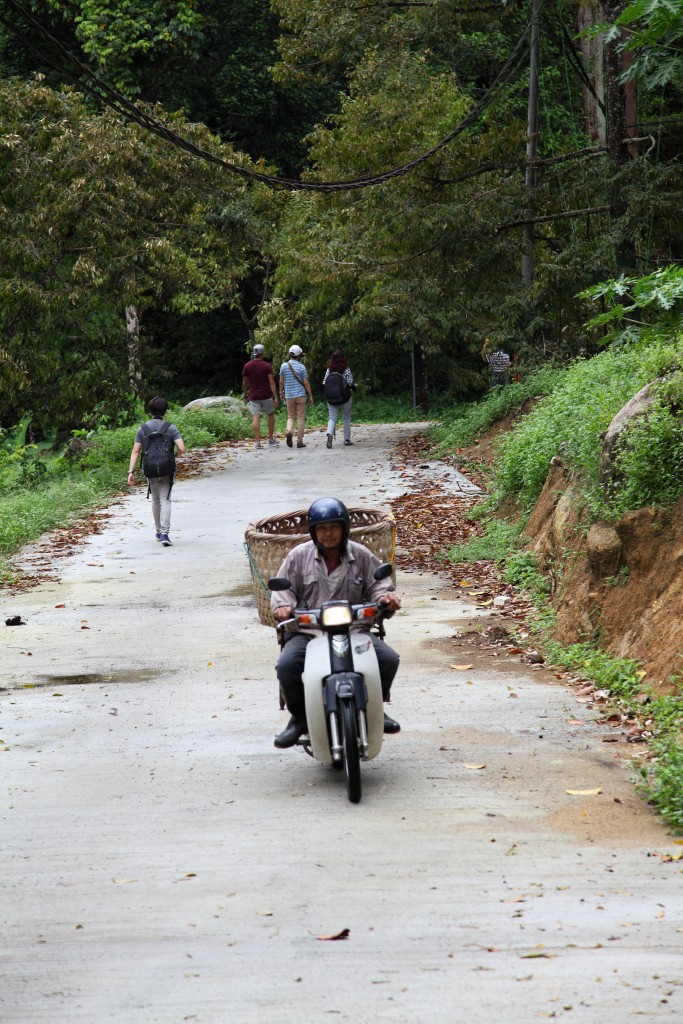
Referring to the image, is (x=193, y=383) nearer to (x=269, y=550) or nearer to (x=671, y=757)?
(x=269, y=550)

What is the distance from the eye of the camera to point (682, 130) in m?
22.5

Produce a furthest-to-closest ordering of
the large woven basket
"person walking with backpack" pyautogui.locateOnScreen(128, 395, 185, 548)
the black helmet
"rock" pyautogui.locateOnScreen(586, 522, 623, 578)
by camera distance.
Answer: "person walking with backpack" pyautogui.locateOnScreen(128, 395, 185, 548) → the large woven basket → "rock" pyautogui.locateOnScreen(586, 522, 623, 578) → the black helmet

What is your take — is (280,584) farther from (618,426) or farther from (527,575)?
(527,575)

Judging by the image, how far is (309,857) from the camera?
5840 millimetres

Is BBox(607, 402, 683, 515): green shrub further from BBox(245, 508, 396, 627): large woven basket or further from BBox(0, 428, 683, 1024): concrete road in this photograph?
BBox(245, 508, 396, 627): large woven basket

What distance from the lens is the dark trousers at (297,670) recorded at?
694 centimetres

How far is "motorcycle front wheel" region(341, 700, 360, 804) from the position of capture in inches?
255

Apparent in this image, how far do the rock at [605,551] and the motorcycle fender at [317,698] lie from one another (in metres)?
3.52

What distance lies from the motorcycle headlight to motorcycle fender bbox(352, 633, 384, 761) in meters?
0.18

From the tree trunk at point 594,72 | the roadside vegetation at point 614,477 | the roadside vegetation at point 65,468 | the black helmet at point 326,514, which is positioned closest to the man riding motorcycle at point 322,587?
the black helmet at point 326,514

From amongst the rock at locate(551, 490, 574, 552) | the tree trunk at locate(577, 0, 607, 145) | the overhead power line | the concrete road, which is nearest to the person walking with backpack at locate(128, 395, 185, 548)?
the overhead power line

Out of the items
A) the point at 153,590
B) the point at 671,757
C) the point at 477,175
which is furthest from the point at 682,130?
the point at 671,757

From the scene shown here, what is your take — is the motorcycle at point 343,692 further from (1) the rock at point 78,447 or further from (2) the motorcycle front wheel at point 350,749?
(1) the rock at point 78,447

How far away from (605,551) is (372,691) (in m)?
3.59
